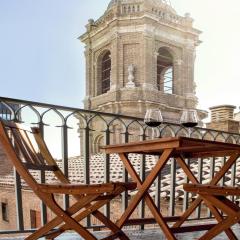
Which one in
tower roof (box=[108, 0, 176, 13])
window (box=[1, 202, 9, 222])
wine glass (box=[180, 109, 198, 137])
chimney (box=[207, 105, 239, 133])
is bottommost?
window (box=[1, 202, 9, 222])

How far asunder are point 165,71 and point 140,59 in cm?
422

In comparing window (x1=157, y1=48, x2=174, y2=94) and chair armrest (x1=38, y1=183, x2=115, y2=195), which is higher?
window (x1=157, y1=48, x2=174, y2=94)

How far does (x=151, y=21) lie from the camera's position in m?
23.1

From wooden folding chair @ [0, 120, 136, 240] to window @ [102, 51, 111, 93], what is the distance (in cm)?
2325

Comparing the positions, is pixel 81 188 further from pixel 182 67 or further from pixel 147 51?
pixel 182 67

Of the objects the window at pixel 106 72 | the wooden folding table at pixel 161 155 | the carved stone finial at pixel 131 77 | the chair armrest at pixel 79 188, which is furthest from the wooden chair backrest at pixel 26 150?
the window at pixel 106 72

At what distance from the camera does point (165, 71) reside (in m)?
26.7

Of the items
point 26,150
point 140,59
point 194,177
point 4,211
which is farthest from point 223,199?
point 140,59

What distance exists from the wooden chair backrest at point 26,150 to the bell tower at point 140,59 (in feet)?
64.4

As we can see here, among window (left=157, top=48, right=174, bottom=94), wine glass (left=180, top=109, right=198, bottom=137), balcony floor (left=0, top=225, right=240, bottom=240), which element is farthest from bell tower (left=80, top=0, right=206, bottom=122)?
wine glass (left=180, top=109, right=198, bottom=137)

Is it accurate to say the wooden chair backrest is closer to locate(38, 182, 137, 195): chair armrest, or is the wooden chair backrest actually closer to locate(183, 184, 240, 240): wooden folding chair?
locate(38, 182, 137, 195): chair armrest

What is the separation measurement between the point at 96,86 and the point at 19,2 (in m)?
9.18

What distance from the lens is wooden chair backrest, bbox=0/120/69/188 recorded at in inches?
93.3

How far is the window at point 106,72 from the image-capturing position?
85.4 ft
